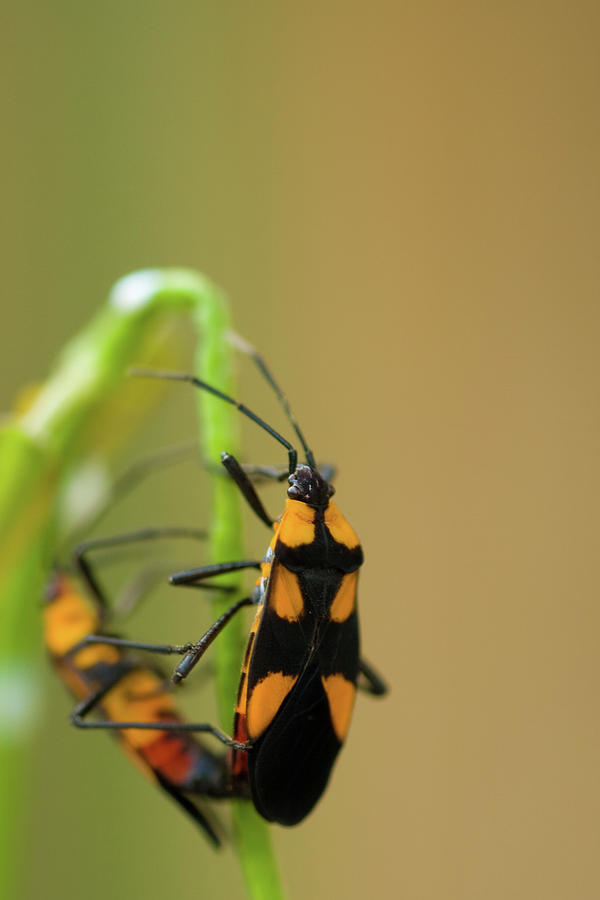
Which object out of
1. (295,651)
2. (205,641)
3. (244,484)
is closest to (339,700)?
(295,651)

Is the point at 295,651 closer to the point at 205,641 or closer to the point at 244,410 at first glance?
the point at 205,641

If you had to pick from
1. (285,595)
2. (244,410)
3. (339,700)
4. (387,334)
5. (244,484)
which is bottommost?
(339,700)

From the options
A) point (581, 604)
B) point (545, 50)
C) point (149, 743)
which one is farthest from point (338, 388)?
point (149, 743)

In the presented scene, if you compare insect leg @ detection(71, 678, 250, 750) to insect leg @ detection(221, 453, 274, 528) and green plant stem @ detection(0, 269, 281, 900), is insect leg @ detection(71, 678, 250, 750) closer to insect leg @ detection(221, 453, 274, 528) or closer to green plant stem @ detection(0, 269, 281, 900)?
green plant stem @ detection(0, 269, 281, 900)

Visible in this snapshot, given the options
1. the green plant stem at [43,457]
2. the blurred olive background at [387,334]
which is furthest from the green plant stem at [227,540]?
the blurred olive background at [387,334]

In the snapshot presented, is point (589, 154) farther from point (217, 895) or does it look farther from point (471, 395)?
point (217, 895)
